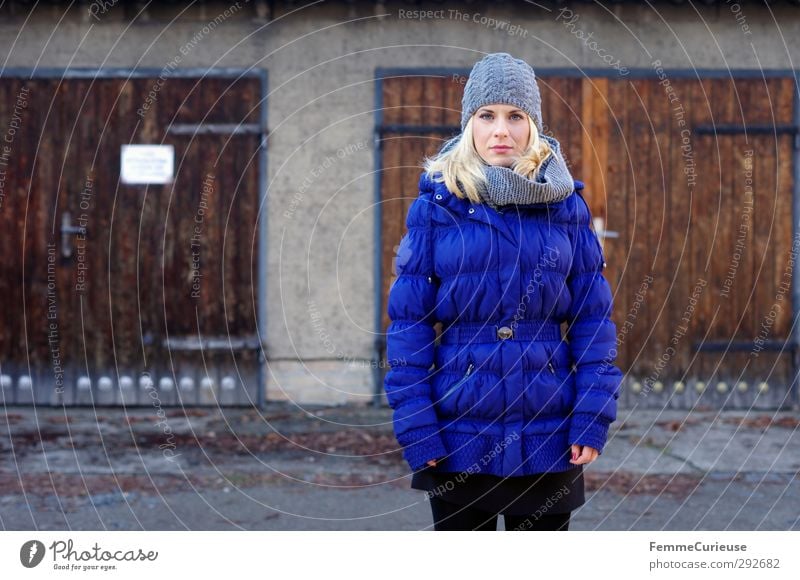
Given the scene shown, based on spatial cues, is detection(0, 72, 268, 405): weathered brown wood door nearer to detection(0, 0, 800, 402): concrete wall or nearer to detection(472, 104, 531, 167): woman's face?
detection(0, 0, 800, 402): concrete wall

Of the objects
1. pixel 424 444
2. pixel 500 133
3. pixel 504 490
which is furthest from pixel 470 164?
pixel 504 490

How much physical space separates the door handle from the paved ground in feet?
3.57

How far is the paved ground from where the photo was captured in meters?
5.34

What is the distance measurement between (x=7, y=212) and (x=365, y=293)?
8.31 feet

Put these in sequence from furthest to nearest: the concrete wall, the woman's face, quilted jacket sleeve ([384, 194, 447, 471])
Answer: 1. the concrete wall
2. the woman's face
3. quilted jacket sleeve ([384, 194, 447, 471])

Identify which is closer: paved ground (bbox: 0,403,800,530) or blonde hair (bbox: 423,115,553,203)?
blonde hair (bbox: 423,115,553,203)

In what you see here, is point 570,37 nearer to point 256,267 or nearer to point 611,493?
point 256,267

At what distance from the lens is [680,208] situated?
806 centimetres

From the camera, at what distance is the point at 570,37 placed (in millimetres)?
8023

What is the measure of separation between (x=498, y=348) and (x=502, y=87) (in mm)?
689

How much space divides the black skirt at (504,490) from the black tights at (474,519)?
1.0 inches

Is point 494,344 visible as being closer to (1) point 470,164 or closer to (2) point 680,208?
(1) point 470,164

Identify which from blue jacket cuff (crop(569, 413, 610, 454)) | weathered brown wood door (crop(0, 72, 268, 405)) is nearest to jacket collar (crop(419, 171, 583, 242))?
blue jacket cuff (crop(569, 413, 610, 454))
